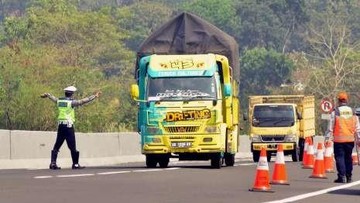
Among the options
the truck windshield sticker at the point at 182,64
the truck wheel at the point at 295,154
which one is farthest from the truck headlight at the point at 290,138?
the truck windshield sticker at the point at 182,64

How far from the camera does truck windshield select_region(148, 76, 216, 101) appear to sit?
28.7m

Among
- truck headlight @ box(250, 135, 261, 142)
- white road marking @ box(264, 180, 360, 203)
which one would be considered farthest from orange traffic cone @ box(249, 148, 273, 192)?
truck headlight @ box(250, 135, 261, 142)

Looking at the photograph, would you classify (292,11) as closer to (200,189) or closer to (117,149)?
(117,149)

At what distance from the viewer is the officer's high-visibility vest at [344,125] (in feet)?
79.2

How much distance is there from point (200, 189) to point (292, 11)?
5041 inches

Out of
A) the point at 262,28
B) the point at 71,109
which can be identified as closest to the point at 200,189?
the point at 71,109

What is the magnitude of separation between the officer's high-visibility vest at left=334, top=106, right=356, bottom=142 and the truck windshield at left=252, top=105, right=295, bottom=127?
17964mm

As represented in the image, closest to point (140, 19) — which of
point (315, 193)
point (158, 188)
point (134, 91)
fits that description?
point (134, 91)

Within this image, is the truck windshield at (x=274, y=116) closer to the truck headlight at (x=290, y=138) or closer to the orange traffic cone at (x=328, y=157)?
the truck headlight at (x=290, y=138)

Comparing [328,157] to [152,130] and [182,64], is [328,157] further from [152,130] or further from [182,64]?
[152,130]

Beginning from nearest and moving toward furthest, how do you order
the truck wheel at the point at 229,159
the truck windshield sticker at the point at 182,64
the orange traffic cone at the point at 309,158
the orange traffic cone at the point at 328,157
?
1. the orange traffic cone at the point at 328,157
2. the truck windshield sticker at the point at 182,64
3. the truck wheel at the point at 229,159
4. the orange traffic cone at the point at 309,158

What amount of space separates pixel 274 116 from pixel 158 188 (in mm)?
23147

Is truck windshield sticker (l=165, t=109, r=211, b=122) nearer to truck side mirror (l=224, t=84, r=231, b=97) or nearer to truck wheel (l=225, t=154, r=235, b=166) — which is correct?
truck side mirror (l=224, t=84, r=231, b=97)

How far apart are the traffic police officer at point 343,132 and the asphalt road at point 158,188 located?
18.5 inches
